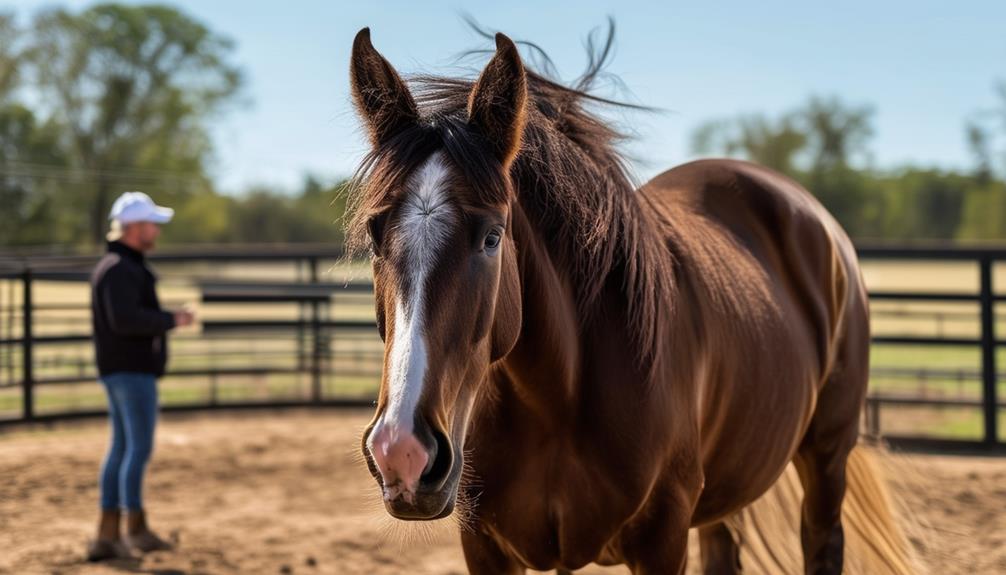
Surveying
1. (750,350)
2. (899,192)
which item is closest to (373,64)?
(750,350)

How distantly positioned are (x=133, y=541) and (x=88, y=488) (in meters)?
1.63

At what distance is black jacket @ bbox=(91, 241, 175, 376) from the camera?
479 cm

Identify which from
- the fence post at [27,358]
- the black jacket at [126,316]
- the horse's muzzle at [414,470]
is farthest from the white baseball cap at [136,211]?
the fence post at [27,358]

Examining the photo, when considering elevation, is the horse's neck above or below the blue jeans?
above

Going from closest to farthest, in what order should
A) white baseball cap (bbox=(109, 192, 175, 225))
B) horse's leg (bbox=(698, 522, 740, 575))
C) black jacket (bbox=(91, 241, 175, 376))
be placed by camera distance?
horse's leg (bbox=(698, 522, 740, 575)) → black jacket (bbox=(91, 241, 175, 376)) → white baseball cap (bbox=(109, 192, 175, 225))

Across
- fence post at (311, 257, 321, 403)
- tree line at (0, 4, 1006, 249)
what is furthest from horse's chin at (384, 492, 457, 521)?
tree line at (0, 4, 1006, 249)

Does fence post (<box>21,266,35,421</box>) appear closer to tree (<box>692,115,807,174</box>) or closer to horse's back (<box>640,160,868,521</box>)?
horse's back (<box>640,160,868,521</box>)

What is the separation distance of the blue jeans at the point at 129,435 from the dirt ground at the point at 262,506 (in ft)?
1.13

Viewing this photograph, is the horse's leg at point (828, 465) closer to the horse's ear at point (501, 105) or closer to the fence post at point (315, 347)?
the horse's ear at point (501, 105)

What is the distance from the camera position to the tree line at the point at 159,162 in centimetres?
3191

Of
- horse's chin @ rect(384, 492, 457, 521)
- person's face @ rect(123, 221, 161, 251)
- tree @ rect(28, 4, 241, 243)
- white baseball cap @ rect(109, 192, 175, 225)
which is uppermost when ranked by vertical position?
tree @ rect(28, 4, 241, 243)

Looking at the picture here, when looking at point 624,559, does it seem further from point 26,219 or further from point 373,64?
point 26,219

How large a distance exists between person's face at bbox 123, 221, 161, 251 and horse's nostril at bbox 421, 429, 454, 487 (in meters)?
3.72

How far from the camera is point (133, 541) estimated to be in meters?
4.95
